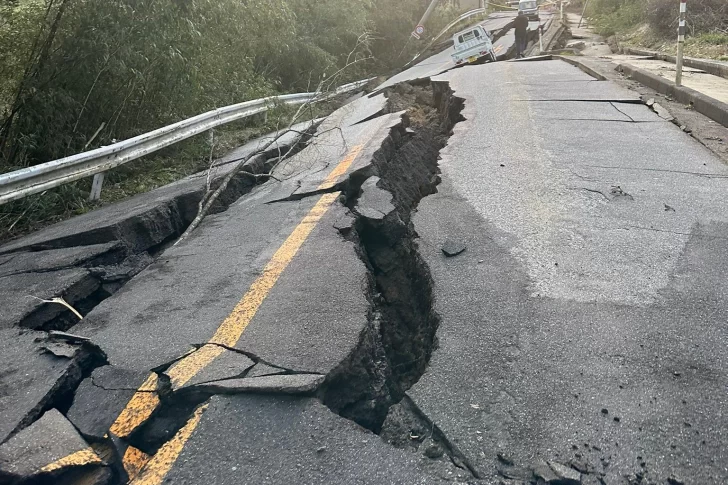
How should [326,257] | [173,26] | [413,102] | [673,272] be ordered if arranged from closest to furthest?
[673,272] < [326,257] < [173,26] < [413,102]

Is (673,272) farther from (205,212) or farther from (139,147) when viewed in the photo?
(139,147)

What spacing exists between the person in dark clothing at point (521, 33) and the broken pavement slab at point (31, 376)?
20.5 meters

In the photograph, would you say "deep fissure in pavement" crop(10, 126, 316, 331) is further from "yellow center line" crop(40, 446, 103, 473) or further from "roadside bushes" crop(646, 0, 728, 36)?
"roadside bushes" crop(646, 0, 728, 36)

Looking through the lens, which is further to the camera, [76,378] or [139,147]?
[139,147]

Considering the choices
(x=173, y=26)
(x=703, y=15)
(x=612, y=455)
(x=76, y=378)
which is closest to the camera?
(x=612, y=455)

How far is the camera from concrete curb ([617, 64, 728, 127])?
8.09 meters

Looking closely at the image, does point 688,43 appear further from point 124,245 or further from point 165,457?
point 165,457

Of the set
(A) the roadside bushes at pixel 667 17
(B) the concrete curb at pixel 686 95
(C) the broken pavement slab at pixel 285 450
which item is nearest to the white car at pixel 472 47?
(A) the roadside bushes at pixel 667 17

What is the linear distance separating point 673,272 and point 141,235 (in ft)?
13.9

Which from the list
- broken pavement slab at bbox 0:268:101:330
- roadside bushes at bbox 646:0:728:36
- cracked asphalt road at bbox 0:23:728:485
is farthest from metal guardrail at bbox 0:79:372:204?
roadside bushes at bbox 646:0:728:36

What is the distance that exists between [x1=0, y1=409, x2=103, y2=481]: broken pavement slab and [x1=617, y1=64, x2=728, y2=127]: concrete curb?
8292 mm

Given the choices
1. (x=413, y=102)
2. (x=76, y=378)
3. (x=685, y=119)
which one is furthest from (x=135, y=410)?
(x=413, y=102)

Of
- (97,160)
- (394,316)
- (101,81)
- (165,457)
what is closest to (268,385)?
(165,457)

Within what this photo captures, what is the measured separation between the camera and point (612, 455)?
221 centimetres
